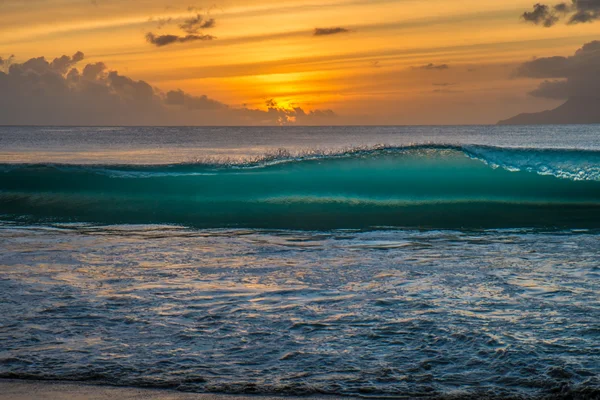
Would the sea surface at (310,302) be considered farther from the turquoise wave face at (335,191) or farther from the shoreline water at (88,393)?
the turquoise wave face at (335,191)

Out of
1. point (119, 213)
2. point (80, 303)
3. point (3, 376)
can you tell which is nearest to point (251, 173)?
point (119, 213)

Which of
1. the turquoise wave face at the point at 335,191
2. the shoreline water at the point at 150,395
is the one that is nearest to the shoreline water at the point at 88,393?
the shoreline water at the point at 150,395

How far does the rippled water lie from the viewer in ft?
11.8

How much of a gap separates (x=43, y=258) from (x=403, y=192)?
1088cm

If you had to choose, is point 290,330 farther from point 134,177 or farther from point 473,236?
point 134,177

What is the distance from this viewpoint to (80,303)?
514 centimetres

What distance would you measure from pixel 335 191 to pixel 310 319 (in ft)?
39.2

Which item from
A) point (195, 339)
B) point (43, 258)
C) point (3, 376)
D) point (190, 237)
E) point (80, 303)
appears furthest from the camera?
point (190, 237)

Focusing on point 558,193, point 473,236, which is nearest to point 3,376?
point 473,236

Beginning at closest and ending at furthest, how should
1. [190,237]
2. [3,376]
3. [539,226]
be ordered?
[3,376], [190,237], [539,226]

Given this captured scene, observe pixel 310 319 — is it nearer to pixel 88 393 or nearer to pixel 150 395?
pixel 150 395

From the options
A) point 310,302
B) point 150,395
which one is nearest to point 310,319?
point 310,302

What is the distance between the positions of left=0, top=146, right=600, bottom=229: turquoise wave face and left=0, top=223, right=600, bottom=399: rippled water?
428 cm

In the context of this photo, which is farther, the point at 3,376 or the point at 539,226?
the point at 539,226
